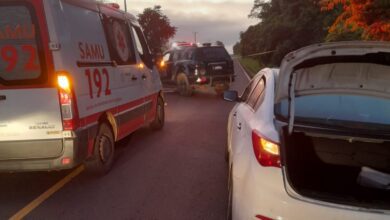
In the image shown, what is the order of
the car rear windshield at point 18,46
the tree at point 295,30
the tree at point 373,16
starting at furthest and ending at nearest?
the tree at point 295,30, the tree at point 373,16, the car rear windshield at point 18,46

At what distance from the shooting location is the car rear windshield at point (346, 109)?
11.9ft

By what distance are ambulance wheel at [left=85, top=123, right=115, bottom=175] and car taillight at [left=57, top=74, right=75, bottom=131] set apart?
86cm

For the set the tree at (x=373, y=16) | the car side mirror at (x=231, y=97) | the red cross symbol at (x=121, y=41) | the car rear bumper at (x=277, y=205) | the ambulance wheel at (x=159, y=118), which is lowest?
the ambulance wheel at (x=159, y=118)

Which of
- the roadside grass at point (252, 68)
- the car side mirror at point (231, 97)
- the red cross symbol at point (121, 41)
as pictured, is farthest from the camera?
the roadside grass at point (252, 68)

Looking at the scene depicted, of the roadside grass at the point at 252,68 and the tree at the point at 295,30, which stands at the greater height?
the tree at the point at 295,30

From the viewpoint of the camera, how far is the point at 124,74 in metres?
6.88

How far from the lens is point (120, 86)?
667 centimetres

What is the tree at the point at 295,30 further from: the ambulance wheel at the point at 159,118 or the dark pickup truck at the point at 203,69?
the ambulance wheel at the point at 159,118

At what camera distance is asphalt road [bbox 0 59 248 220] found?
15.4 ft

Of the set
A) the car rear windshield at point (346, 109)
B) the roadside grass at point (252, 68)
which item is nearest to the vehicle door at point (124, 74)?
the car rear windshield at point (346, 109)

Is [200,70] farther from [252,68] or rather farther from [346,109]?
[252,68]

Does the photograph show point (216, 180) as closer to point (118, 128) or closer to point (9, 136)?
point (118, 128)

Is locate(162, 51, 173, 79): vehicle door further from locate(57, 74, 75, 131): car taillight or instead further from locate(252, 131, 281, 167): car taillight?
locate(252, 131, 281, 167): car taillight

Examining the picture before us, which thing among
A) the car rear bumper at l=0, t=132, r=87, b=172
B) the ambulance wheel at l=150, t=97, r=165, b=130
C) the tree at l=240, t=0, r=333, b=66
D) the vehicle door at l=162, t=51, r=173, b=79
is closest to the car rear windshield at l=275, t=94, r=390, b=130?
the car rear bumper at l=0, t=132, r=87, b=172
